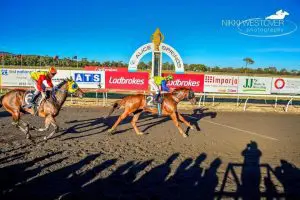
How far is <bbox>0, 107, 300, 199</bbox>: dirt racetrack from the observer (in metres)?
5.19

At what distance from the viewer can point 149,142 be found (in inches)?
352

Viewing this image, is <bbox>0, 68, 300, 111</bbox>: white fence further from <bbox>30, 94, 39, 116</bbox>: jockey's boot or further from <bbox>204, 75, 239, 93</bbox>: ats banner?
<bbox>30, 94, 39, 116</bbox>: jockey's boot

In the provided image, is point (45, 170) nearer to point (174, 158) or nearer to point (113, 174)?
point (113, 174)

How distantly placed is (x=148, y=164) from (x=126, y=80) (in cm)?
1403

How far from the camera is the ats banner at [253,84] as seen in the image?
2094cm

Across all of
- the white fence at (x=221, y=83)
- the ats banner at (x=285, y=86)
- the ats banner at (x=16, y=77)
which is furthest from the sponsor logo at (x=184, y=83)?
the ats banner at (x=16, y=77)

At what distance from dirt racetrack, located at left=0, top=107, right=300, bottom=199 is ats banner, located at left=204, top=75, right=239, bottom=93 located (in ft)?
32.7

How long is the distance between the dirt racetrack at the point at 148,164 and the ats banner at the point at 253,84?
10.3 m

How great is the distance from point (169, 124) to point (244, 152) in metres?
4.75

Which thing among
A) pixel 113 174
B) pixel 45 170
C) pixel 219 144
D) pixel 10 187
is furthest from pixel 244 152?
pixel 10 187

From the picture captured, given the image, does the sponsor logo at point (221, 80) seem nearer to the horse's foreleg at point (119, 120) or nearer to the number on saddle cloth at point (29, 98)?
the horse's foreleg at point (119, 120)

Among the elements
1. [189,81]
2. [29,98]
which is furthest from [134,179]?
[189,81]

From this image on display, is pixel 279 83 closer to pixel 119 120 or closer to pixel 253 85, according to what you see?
pixel 253 85

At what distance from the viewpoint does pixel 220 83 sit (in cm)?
2086
